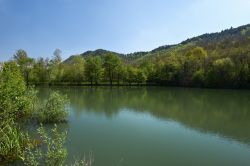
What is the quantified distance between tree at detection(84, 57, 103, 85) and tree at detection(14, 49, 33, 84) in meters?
17.6

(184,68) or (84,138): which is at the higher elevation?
(184,68)

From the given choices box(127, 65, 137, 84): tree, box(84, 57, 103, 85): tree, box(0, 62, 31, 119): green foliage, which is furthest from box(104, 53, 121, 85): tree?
Answer: box(0, 62, 31, 119): green foliage

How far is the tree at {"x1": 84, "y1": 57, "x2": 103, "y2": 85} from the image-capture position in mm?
98312

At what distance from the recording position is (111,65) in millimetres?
102312

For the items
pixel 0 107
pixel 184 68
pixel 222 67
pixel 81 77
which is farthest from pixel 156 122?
pixel 81 77

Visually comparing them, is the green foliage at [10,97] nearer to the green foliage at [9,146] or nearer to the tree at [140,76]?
the green foliage at [9,146]

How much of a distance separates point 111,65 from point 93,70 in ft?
22.5

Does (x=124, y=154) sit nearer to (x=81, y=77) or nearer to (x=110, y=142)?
(x=110, y=142)

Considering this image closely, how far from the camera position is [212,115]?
3584 centimetres

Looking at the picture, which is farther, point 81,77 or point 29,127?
point 81,77

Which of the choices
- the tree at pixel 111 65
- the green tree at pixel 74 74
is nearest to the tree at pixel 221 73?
Answer: the tree at pixel 111 65

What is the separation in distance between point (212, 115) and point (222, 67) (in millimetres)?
49732

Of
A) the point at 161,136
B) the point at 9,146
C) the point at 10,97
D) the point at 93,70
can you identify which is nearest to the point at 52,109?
the point at 10,97

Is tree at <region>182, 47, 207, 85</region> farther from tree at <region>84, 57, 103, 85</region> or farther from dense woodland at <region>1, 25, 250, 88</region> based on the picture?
tree at <region>84, 57, 103, 85</region>
